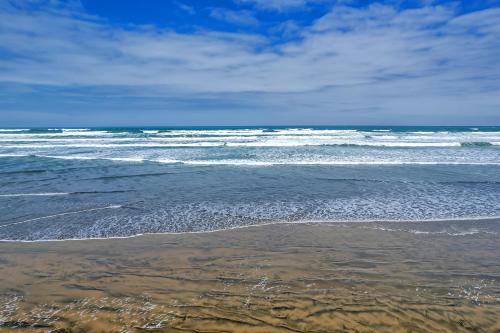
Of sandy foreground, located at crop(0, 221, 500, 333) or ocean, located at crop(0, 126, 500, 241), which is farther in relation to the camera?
ocean, located at crop(0, 126, 500, 241)

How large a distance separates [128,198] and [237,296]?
21.2 ft

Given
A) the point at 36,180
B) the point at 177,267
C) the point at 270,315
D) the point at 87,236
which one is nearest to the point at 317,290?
the point at 270,315

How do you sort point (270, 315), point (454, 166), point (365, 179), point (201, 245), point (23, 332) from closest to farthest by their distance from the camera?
point (23, 332), point (270, 315), point (201, 245), point (365, 179), point (454, 166)

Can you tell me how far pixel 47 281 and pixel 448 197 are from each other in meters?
9.73

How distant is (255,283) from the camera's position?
4.09 meters

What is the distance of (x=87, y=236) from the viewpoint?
6082 millimetres

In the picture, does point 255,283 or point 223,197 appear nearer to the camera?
point 255,283

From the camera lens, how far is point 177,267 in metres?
4.61

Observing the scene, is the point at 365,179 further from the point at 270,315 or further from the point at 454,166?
the point at 270,315

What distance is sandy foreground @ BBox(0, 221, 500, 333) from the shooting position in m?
3.29

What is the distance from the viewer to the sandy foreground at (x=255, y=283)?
3287 millimetres

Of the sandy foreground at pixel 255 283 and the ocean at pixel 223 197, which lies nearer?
→ the sandy foreground at pixel 255 283

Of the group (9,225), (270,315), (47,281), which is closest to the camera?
(270,315)

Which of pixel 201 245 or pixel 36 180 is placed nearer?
pixel 201 245
